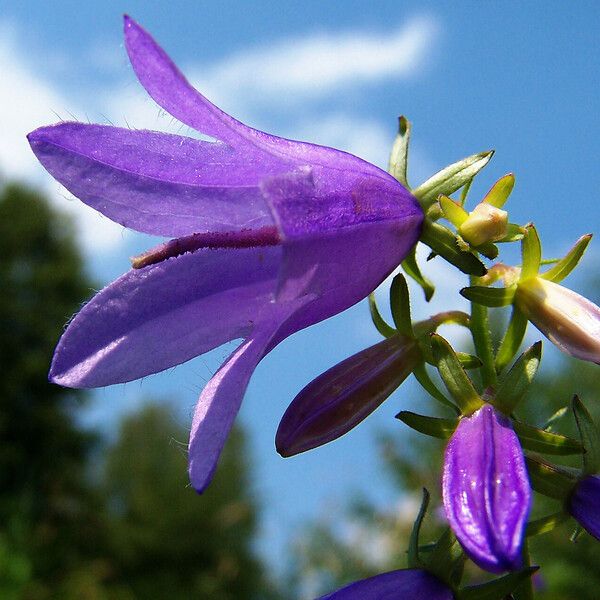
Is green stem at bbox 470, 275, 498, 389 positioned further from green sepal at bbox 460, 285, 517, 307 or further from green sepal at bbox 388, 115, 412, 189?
green sepal at bbox 388, 115, 412, 189

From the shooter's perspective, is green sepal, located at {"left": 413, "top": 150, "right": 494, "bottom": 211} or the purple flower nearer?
the purple flower

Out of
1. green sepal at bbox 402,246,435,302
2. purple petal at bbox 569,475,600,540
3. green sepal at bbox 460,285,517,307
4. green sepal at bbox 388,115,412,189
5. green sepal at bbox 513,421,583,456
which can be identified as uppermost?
green sepal at bbox 388,115,412,189

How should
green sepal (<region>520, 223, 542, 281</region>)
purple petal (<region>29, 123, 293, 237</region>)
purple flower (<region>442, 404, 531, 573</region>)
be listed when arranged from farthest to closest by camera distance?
1. green sepal (<region>520, 223, 542, 281</region>)
2. purple petal (<region>29, 123, 293, 237</region>)
3. purple flower (<region>442, 404, 531, 573</region>)

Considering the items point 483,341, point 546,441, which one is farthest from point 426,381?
point 546,441

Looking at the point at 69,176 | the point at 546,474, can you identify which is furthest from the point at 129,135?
the point at 546,474

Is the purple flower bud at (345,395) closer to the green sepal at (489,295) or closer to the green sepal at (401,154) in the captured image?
the green sepal at (489,295)

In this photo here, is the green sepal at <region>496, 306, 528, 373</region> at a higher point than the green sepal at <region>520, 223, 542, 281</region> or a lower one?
lower

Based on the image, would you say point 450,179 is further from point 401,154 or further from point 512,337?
point 512,337

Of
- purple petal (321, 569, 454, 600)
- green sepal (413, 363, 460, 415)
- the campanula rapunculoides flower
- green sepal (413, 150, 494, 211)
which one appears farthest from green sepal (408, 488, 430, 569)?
green sepal (413, 150, 494, 211)
